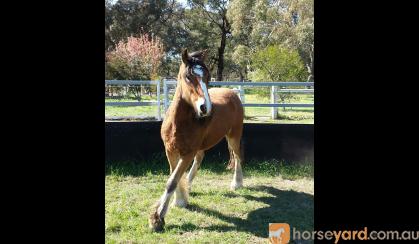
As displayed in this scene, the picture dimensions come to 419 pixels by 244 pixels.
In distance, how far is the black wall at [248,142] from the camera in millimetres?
6395

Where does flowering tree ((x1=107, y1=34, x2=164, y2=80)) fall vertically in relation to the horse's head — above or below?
above

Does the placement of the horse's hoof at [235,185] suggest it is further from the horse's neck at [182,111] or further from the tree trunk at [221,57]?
the tree trunk at [221,57]

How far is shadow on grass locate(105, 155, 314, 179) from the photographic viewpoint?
6020 mm

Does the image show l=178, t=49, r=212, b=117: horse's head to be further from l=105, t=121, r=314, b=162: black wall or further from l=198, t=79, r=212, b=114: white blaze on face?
l=105, t=121, r=314, b=162: black wall

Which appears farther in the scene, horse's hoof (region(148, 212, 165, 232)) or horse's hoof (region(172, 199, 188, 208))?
horse's hoof (region(172, 199, 188, 208))

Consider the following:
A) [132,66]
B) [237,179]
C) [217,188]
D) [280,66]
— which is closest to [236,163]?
[237,179]

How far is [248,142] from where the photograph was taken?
6.61 metres

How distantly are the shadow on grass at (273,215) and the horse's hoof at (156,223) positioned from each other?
0.30 ft

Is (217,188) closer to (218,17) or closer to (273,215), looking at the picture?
(273,215)

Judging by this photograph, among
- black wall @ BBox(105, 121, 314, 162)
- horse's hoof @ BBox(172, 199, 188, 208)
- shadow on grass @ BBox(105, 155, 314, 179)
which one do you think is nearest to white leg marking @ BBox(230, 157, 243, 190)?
shadow on grass @ BBox(105, 155, 314, 179)

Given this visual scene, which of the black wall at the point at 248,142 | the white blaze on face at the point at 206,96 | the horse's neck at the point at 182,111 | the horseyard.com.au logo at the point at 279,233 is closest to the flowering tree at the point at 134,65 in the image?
the black wall at the point at 248,142
